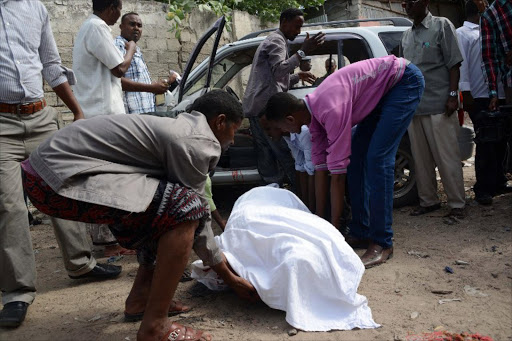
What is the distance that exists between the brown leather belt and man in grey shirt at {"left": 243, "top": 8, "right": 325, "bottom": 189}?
75.1 inches

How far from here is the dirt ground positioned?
241cm

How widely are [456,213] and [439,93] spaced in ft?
3.64

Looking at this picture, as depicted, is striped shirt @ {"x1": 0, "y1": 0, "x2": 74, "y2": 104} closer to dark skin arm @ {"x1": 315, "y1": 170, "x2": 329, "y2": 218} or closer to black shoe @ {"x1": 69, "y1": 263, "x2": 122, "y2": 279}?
black shoe @ {"x1": 69, "y1": 263, "x2": 122, "y2": 279}

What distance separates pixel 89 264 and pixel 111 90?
4.45 feet

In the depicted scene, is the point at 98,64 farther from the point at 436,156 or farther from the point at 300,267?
the point at 436,156

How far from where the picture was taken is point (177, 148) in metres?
2.07

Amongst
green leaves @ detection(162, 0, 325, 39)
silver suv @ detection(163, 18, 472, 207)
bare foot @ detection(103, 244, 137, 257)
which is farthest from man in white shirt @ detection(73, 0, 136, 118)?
green leaves @ detection(162, 0, 325, 39)

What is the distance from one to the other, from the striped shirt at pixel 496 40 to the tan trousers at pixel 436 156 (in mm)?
544

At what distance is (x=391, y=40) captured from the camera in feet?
15.9

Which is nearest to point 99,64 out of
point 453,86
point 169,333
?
point 169,333

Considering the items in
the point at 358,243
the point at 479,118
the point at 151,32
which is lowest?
the point at 358,243

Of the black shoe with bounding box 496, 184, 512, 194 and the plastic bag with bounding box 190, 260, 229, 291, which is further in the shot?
the black shoe with bounding box 496, 184, 512, 194

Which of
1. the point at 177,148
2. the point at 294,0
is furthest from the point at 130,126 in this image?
the point at 294,0

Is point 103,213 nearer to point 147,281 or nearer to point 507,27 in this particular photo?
point 147,281
